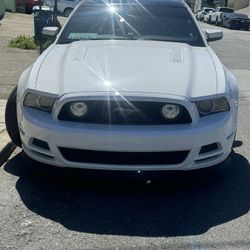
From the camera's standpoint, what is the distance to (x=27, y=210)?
3869 mm

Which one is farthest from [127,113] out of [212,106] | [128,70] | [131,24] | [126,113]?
[131,24]

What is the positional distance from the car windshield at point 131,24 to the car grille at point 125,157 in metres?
1.86

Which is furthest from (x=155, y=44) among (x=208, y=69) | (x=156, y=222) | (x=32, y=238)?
(x=32, y=238)

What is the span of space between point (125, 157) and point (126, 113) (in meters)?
0.35

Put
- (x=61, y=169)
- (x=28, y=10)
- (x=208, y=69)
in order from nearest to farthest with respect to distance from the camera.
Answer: (x=61, y=169) < (x=208, y=69) < (x=28, y=10)

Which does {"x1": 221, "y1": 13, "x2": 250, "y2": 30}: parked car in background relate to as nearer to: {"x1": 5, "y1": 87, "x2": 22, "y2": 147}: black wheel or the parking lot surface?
the parking lot surface

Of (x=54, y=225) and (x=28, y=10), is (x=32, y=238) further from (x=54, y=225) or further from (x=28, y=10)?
(x=28, y=10)

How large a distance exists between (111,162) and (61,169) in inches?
17.2

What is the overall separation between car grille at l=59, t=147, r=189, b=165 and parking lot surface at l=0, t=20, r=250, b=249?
0.89 ft

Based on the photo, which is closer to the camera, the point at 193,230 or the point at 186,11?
the point at 193,230

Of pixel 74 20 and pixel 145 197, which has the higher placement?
pixel 74 20

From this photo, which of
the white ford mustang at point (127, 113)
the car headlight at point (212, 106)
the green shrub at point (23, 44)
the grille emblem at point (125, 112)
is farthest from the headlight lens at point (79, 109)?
the green shrub at point (23, 44)

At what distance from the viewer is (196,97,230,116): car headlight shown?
3924 millimetres

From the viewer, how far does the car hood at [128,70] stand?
12.9 ft
